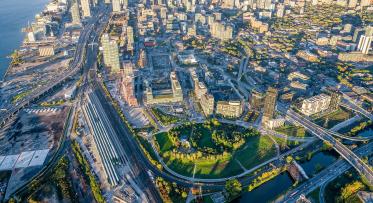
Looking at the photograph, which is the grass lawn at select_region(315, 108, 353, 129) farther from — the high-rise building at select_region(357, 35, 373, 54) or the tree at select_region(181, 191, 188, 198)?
the high-rise building at select_region(357, 35, 373, 54)

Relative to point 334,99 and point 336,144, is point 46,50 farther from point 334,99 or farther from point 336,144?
point 336,144

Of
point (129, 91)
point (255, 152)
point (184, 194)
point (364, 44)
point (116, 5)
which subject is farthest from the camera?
point (116, 5)

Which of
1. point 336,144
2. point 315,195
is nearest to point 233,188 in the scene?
point 315,195

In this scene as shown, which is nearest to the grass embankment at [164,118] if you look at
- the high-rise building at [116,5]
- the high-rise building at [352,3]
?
the high-rise building at [116,5]

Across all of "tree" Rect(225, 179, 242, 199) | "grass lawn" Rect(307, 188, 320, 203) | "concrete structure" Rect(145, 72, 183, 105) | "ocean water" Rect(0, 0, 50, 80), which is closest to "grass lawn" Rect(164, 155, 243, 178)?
"tree" Rect(225, 179, 242, 199)

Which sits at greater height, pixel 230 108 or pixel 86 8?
pixel 86 8

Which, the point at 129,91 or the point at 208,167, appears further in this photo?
the point at 129,91
